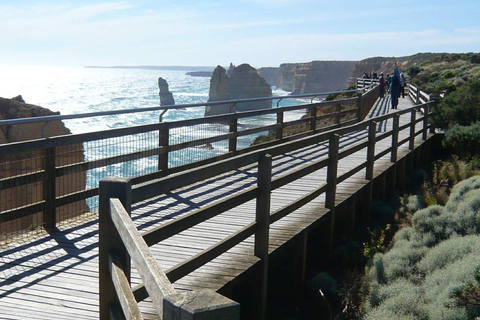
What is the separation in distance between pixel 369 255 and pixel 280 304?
1.40 m

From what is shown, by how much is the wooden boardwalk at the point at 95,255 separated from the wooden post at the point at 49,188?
0.17 metres

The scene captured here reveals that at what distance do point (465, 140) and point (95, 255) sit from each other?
31.0 feet

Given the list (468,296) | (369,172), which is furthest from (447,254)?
(369,172)

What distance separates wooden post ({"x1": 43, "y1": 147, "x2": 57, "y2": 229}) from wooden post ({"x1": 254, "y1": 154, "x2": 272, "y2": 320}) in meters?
2.24

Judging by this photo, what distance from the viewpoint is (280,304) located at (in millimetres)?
5715

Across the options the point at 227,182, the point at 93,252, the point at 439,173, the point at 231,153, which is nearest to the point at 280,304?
the point at 93,252

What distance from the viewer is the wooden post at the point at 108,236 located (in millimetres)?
2869

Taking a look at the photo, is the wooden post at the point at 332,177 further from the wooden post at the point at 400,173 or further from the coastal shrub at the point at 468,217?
the wooden post at the point at 400,173

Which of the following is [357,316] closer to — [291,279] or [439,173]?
[291,279]

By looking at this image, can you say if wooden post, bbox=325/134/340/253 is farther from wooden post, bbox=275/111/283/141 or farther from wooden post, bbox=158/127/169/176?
wooden post, bbox=275/111/283/141

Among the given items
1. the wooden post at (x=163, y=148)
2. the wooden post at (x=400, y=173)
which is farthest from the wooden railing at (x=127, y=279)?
the wooden post at (x=400, y=173)

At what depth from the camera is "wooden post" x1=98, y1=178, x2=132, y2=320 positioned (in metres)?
2.87

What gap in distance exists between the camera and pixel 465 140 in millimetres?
12195

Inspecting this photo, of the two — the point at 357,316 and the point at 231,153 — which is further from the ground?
the point at 231,153
